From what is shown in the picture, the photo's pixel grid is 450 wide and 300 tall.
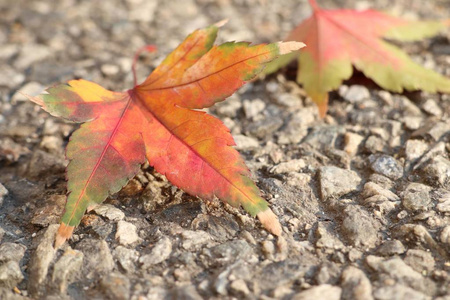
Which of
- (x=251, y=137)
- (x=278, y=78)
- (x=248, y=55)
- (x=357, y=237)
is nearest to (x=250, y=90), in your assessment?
(x=278, y=78)

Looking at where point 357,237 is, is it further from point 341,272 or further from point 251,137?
point 251,137

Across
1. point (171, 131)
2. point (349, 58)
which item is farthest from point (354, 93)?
point (171, 131)

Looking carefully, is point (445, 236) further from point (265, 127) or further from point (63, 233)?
point (63, 233)

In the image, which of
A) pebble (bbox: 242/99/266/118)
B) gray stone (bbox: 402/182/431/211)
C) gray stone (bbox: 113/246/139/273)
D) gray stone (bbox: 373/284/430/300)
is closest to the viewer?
gray stone (bbox: 373/284/430/300)

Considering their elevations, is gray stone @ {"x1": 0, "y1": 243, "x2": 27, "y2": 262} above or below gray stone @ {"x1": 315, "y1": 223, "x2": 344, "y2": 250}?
below

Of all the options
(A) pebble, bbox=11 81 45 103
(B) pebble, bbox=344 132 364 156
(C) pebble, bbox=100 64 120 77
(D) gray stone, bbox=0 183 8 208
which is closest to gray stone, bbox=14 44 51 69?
(A) pebble, bbox=11 81 45 103

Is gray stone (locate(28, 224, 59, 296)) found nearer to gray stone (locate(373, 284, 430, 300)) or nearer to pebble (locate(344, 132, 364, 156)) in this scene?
gray stone (locate(373, 284, 430, 300))
